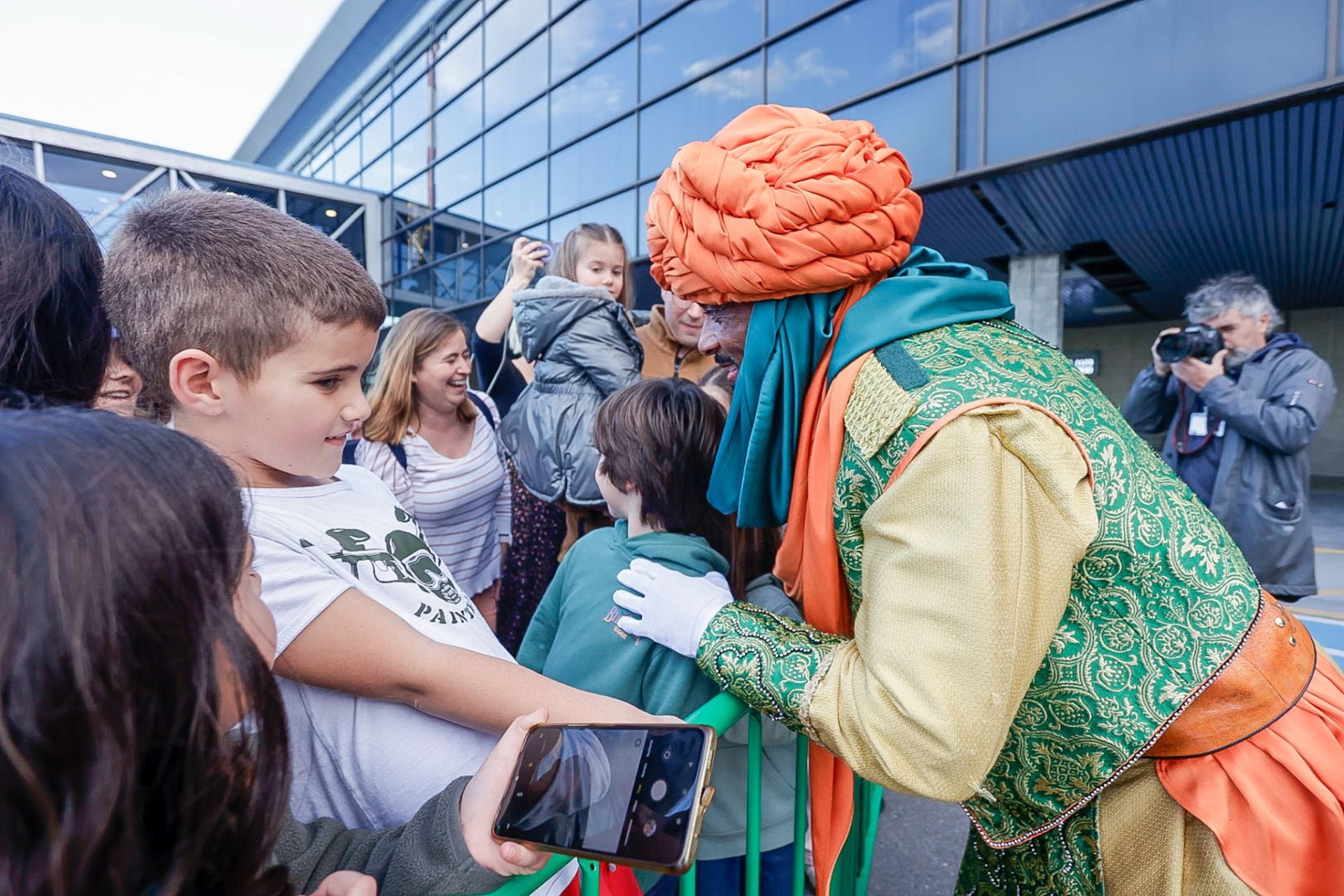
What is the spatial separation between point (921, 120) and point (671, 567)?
7.21m

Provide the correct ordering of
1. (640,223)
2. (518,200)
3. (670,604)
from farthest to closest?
(518,200)
(640,223)
(670,604)

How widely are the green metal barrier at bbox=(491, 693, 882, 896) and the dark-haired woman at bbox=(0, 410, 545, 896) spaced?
28 cm

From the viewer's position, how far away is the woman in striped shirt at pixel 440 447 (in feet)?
8.52

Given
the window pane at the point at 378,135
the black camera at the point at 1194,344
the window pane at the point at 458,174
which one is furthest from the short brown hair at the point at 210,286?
the window pane at the point at 378,135

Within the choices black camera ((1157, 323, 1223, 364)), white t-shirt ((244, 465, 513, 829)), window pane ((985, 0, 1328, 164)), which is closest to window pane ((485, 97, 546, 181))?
window pane ((985, 0, 1328, 164))

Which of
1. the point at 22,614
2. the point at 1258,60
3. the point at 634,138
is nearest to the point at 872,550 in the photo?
the point at 22,614

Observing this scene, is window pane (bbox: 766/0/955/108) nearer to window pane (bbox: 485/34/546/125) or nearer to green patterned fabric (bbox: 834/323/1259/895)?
window pane (bbox: 485/34/546/125)

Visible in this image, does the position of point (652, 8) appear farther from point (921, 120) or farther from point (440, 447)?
point (440, 447)

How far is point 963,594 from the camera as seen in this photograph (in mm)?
824

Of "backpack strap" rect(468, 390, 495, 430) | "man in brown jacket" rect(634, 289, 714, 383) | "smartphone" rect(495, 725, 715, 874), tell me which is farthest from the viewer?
"backpack strap" rect(468, 390, 495, 430)

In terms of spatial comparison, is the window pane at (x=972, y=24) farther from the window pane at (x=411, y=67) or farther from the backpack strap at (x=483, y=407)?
the window pane at (x=411, y=67)

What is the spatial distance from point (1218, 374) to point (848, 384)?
10.3 ft

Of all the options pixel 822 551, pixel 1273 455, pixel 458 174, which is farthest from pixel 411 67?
pixel 822 551

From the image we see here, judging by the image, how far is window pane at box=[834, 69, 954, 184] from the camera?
6.93 metres
